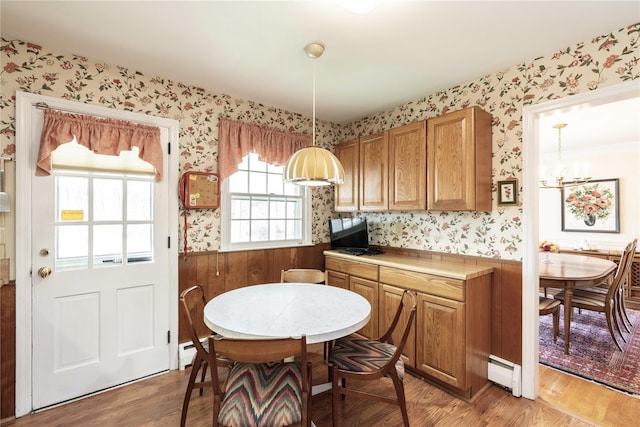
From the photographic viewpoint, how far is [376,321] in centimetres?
273

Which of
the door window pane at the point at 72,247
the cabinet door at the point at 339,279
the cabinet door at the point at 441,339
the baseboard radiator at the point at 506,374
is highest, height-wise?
the door window pane at the point at 72,247

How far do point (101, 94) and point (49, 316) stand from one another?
1.66m

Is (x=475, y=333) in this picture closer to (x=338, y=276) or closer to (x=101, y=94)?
(x=338, y=276)

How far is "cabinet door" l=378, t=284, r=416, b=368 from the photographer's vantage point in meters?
2.43

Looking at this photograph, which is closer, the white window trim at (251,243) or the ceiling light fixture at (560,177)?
the white window trim at (251,243)

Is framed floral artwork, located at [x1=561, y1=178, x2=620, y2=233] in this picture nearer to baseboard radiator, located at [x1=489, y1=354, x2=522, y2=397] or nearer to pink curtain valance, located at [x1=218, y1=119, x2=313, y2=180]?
baseboard radiator, located at [x1=489, y1=354, x2=522, y2=397]

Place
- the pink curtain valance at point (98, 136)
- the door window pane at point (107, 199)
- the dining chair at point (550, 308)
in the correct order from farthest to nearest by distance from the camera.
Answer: the dining chair at point (550, 308) < the door window pane at point (107, 199) < the pink curtain valance at point (98, 136)

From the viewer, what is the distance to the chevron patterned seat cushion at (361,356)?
173cm

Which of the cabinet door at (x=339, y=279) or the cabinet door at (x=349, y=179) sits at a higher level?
the cabinet door at (x=349, y=179)

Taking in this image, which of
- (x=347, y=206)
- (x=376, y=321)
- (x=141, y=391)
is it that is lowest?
(x=141, y=391)

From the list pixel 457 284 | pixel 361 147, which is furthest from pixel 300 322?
pixel 361 147

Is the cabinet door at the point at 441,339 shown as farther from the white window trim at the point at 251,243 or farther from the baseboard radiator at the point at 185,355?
the baseboard radiator at the point at 185,355

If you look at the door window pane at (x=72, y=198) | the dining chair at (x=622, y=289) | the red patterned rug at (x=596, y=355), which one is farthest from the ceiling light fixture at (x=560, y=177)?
the door window pane at (x=72, y=198)

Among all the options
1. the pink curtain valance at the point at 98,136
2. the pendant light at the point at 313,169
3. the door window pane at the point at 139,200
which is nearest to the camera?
the pendant light at the point at 313,169
